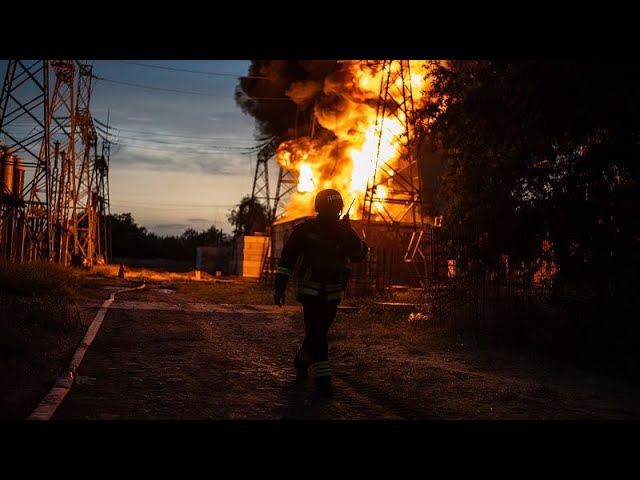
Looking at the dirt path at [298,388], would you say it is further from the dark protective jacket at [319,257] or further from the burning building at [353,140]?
the burning building at [353,140]

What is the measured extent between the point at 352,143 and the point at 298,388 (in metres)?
21.7

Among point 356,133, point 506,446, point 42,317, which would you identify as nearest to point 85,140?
point 356,133

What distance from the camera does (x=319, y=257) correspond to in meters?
6.41

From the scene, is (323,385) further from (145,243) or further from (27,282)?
(145,243)

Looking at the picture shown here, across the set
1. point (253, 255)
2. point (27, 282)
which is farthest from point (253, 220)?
point (27, 282)

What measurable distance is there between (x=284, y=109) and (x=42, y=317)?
25.7 metres

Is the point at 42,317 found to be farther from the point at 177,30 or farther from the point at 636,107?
the point at 636,107

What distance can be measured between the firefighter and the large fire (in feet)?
50.7

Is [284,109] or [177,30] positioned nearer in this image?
[177,30]

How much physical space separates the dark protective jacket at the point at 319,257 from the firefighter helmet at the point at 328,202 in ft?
0.41

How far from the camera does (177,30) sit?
5.03 meters

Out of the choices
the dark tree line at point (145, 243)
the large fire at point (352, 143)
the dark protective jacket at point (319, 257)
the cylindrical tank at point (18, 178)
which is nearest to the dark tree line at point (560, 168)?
the dark protective jacket at point (319, 257)

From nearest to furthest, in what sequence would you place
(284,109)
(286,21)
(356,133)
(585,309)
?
(286,21) < (585,309) < (356,133) < (284,109)

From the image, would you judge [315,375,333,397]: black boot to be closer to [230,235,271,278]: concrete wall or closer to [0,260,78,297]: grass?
[0,260,78,297]: grass
